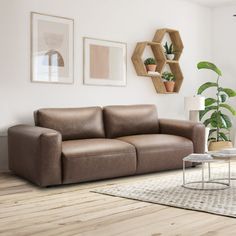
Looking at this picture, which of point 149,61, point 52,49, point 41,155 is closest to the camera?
point 41,155

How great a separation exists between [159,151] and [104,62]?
1.53 metres

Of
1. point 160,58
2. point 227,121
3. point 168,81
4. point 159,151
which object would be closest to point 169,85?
point 168,81

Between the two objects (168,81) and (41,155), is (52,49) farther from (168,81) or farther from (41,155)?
(168,81)

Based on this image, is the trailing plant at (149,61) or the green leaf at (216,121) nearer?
the trailing plant at (149,61)

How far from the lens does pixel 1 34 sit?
14.8 feet

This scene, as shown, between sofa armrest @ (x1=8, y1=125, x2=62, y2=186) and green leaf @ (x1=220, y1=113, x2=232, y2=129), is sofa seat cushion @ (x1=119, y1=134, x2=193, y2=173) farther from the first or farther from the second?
green leaf @ (x1=220, y1=113, x2=232, y2=129)

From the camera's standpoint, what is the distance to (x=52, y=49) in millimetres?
4910

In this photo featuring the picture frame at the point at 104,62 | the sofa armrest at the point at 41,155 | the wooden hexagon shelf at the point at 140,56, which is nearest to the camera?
the sofa armrest at the point at 41,155

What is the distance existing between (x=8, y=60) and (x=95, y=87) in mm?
1234

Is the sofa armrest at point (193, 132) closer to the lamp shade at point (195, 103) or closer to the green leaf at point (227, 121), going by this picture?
the lamp shade at point (195, 103)

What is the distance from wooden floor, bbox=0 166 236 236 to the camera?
2.53 m

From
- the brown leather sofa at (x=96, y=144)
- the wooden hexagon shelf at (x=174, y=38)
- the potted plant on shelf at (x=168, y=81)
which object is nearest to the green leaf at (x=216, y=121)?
the potted plant on shelf at (x=168, y=81)

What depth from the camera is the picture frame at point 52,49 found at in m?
4.77

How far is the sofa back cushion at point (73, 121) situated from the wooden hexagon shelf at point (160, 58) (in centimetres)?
117
